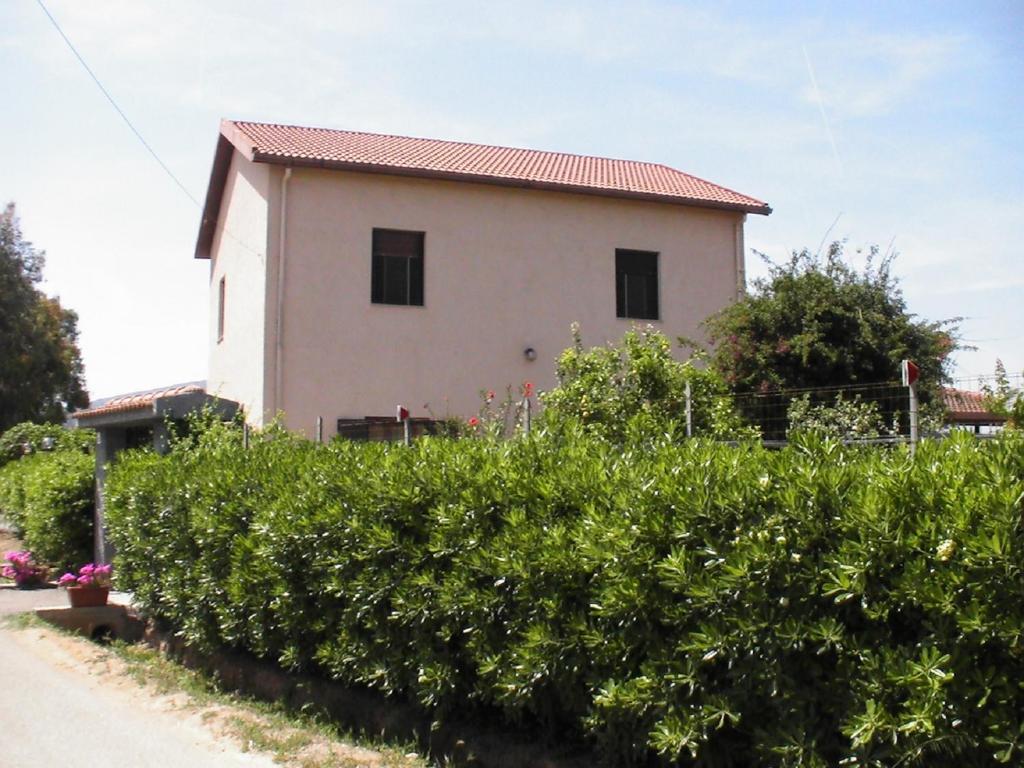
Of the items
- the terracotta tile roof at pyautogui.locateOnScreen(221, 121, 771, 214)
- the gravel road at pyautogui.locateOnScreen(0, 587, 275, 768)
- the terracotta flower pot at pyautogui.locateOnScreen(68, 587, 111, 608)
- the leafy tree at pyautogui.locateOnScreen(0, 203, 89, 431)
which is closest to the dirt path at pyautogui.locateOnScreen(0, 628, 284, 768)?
the gravel road at pyautogui.locateOnScreen(0, 587, 275, 768)

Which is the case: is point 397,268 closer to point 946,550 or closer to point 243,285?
point 243,285

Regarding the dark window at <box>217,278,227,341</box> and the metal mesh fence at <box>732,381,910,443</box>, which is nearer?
the metal mesh fence at <box>732,381,910,443</box>

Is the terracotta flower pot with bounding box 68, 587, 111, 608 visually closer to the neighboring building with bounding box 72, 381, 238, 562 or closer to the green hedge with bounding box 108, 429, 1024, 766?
the neighboring building with bounding box 72, 381, 238, 562

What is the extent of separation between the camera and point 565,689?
17.4ft

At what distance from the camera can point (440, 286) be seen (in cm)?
1908

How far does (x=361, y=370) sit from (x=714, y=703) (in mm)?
14249

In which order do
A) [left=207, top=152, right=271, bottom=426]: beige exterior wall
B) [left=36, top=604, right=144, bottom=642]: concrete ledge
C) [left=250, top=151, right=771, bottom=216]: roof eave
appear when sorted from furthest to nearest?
[left=207, top=152, right=271, bottom=426]: beige exterior wall, [left=250, top=151, right=771, bottom=216]: roof eave, [left=36, top=604, right=144, bottom=642]: concrete ledge

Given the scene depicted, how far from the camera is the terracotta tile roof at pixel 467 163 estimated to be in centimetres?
1848

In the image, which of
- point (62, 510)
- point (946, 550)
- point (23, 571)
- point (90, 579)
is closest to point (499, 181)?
point (62, 510)

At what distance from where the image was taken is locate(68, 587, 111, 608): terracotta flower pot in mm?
11727

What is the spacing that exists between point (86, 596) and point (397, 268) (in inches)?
346

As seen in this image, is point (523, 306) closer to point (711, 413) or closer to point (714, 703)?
point (711, 413)

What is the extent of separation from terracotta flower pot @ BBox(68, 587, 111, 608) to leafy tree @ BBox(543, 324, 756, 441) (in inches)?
215

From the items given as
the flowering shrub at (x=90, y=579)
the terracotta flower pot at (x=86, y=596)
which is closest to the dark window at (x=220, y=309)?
the flowering shrub at (x=90, y=579)
